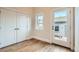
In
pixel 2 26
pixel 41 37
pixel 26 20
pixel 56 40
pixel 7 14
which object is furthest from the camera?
pixel 26 20

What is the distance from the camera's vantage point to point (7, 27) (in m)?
2.48

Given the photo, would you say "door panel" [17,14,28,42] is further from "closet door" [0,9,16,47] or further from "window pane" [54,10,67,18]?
"window pane" [54,10,67,18]

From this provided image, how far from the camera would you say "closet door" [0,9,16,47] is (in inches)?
91.3

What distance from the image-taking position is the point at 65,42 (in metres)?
2.43

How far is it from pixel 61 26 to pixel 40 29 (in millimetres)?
1007

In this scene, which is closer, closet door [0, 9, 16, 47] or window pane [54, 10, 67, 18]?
closet door [0, 9, 16, 47]

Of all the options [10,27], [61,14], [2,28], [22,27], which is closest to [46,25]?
[61,14]

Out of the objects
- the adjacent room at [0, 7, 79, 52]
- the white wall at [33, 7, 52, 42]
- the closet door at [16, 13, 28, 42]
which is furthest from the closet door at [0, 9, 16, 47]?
the white wall at [33, 7, 52, 42]

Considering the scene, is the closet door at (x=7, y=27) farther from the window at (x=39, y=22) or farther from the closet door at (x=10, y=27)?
the window at (x=39, y=22)

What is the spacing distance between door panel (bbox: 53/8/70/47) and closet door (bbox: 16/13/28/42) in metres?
1.33

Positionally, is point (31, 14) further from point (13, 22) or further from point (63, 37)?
point (63, 37)

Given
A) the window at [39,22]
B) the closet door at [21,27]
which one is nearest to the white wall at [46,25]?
the window at [39,22]
